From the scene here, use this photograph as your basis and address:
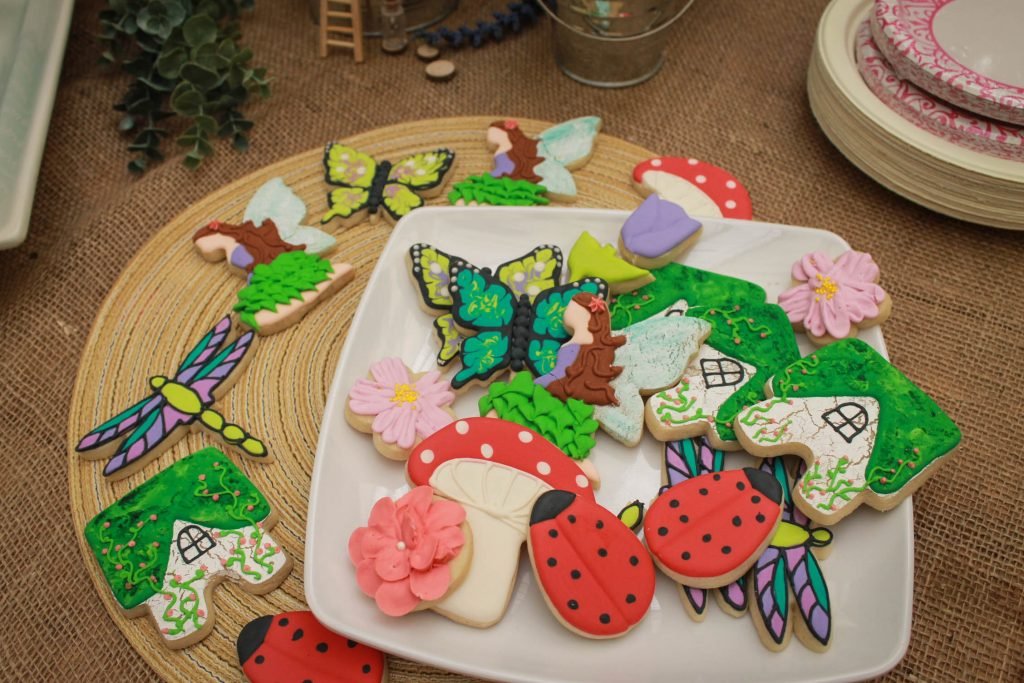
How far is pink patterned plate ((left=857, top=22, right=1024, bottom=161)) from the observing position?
3.88 feet

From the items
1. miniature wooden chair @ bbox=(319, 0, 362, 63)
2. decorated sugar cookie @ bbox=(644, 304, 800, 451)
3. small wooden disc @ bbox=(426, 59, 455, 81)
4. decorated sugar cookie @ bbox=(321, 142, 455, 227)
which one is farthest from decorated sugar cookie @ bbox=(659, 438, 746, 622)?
miniature wooden chair @ bbox=(319, 0, 362, 63)

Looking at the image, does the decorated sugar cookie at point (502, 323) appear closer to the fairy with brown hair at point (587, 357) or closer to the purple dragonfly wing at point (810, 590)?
the fairy with brown hair at point (587, 357)

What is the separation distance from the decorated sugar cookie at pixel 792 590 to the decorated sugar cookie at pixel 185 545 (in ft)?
1.80

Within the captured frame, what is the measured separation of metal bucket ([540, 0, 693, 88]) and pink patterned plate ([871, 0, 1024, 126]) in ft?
1.15

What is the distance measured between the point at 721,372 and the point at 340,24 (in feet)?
3.66

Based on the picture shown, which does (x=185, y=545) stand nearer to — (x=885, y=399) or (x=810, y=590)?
(x=810, y=590)

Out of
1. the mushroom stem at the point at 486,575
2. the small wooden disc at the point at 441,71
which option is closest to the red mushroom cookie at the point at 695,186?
the small wooden disc at the point at 441,71

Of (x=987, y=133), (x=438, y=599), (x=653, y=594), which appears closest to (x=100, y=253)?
(x=438, y=599)

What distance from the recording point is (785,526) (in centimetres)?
93

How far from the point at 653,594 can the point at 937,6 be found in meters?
1.03

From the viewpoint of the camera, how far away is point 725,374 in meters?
1.02

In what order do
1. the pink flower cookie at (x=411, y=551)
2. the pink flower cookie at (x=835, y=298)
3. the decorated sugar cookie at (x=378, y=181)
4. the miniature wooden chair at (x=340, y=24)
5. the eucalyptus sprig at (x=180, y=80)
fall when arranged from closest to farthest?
1. the pink flower cookie at (x=411, y=551)
2. the pink flower cookie at (x=835, y=298)
3. the decorated sugar cookie at (x=378, y=181)
4. the eucalyptus sprig at (x=180, y=80)
5. the miniature wooden chair at (x=340, y=24)

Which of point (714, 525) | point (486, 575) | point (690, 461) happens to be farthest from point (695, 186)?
point (486, 575)

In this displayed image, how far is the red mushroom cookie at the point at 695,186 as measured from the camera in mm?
1312
